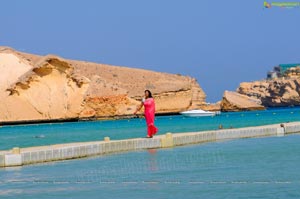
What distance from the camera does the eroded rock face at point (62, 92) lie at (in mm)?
89062

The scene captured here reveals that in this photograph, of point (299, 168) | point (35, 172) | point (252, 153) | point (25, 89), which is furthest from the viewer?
point (25, 89)

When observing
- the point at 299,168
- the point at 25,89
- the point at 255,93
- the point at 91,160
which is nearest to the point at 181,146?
the point at 91,160

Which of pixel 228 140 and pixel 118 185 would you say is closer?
pixel 118 185

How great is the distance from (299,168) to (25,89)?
7890 centimetres

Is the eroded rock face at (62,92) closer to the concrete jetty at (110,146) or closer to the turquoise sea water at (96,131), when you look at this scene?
the turquoise sea water at (96,131)

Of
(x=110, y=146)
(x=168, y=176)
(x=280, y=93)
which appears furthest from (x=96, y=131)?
(x=280, y=93)

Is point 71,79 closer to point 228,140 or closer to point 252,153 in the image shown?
point 228,140

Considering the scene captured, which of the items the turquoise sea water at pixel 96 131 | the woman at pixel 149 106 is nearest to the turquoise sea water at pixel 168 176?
the woman at pixel 149 106

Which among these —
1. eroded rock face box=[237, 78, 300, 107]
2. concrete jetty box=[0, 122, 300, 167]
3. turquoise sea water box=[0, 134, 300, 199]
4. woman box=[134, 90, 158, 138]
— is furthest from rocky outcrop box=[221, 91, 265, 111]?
turquoise sea water box=[0, 134, 300, 199]

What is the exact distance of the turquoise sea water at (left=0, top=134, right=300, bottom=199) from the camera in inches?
387

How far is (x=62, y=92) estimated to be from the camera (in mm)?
92000

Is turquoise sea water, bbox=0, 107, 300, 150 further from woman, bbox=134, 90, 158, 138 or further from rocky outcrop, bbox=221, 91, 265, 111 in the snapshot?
rocky outcrop, bbox=221, 91, 265, 111

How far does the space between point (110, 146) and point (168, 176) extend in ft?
21.5

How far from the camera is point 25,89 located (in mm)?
89375
